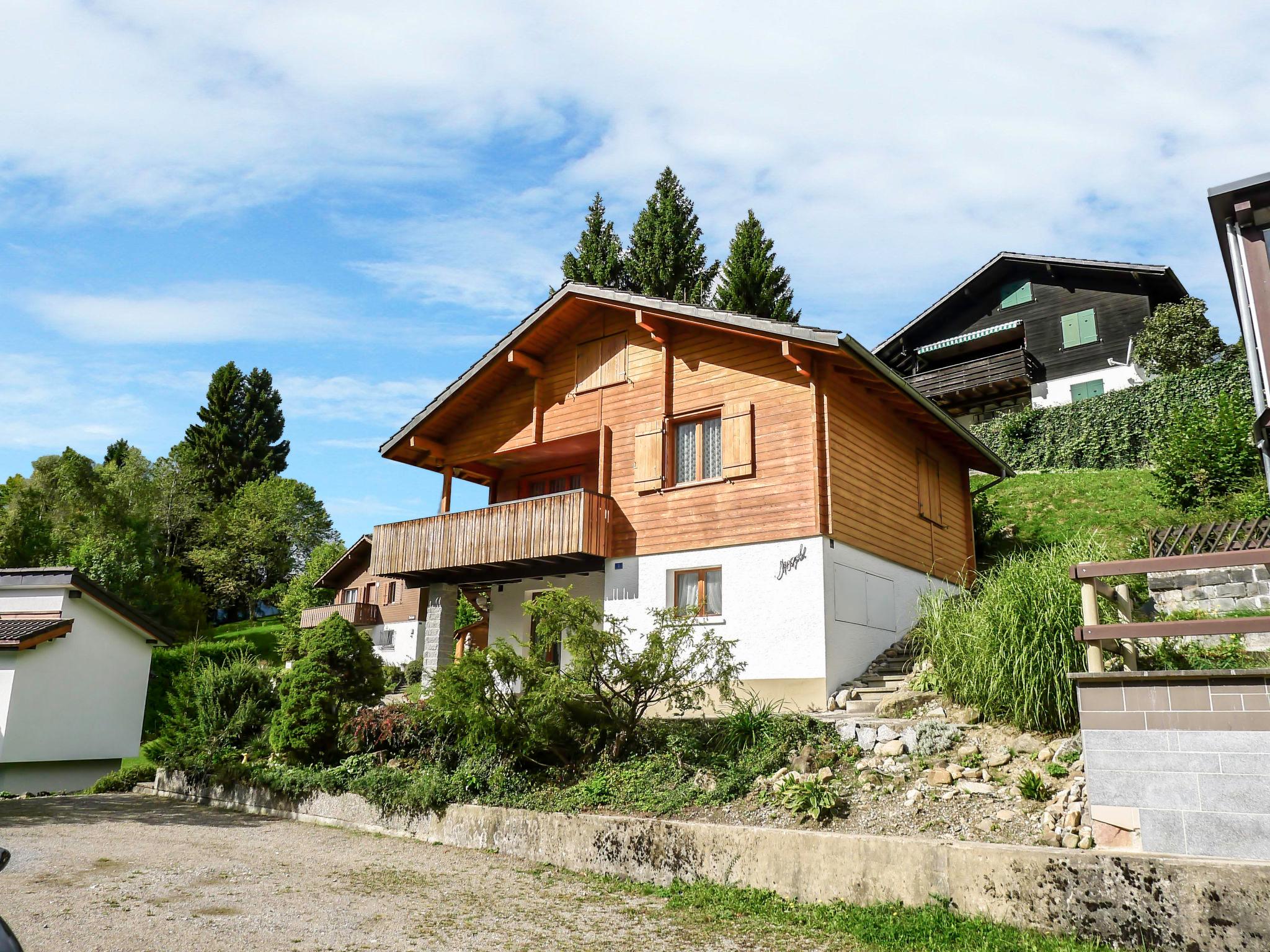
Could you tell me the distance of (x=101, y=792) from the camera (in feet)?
55.8

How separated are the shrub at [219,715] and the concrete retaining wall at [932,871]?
595cm

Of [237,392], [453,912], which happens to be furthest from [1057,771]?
[237,392]

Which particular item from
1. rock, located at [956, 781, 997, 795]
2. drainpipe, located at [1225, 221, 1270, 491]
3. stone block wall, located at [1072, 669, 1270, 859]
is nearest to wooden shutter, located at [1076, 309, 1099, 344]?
drainpipe, located at [1225, 221, 1270, 491]

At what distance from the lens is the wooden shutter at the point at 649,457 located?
55.9ft

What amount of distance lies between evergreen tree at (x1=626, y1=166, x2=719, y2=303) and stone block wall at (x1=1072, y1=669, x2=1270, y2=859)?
2654 centimetres

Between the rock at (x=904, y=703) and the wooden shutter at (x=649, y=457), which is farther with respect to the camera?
the wooden shutter at (x=649, y=457)

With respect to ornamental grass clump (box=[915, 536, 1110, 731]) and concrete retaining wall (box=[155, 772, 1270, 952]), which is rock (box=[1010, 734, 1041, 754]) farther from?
concrete retaining wall (box=[155, 772, 1270, 952])

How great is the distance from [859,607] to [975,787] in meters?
6.76

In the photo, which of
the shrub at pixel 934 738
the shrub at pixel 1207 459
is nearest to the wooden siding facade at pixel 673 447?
the shrub at pixel 1207 459

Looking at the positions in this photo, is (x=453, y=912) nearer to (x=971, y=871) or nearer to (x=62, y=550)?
(x=971, y=871)

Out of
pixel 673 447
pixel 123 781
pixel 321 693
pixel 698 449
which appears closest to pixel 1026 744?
pixel 698 449

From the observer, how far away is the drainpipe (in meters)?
11.3

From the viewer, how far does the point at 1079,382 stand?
34.3 meters

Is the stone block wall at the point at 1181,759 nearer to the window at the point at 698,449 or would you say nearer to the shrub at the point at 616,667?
the shrub at the point at 616,667
